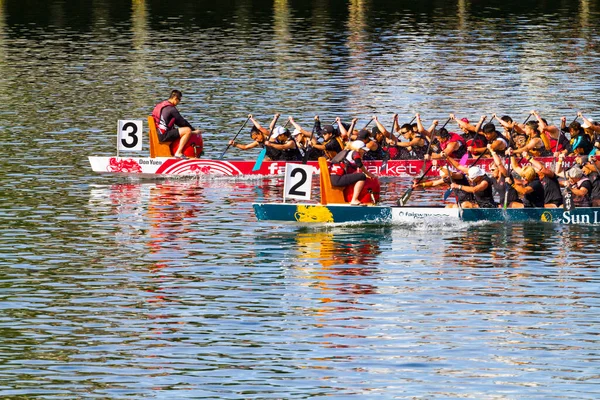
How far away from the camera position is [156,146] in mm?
45625

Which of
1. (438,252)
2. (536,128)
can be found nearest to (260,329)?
(438,252)

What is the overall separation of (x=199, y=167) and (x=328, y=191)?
940 cm

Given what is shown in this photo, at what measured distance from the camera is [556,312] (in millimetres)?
28359

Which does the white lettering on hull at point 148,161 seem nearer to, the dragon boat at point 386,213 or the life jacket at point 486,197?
the dragon boat at point 386,213

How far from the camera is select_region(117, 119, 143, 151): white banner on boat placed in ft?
147

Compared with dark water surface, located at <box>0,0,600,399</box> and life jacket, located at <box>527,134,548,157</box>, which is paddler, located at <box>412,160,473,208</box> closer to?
dark water surface, located at <box>0,0,600,399</box>

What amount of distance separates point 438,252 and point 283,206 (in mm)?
4205

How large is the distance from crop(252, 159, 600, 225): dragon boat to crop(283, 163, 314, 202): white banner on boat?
44cm

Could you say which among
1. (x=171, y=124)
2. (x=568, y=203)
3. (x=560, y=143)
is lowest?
(x=568, y=203)

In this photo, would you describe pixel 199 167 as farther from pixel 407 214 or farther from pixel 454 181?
pixel 407 214

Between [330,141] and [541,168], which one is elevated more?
[330,141]

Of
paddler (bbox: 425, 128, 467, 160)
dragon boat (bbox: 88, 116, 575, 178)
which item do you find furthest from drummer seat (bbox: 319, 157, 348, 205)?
dragon boat (bbox: 88, 116, 575, 178)

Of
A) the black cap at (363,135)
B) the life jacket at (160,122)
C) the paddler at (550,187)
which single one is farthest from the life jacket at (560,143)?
the life jacket at (160,122)

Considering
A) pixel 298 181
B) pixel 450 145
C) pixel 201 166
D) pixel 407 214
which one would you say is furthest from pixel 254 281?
pixel 450 145
